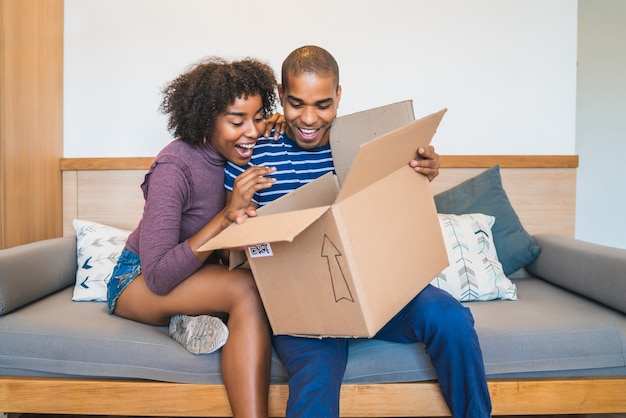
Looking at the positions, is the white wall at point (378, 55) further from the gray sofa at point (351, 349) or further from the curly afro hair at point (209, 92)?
the gray sofa at point (351, 349)

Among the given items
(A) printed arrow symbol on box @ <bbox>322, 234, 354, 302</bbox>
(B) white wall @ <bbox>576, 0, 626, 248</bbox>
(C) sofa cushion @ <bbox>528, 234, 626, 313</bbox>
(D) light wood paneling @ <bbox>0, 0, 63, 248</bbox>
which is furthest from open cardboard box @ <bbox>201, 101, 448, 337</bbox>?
(B) white wall @ <bbox>576, 0, 626, 248</bbox>

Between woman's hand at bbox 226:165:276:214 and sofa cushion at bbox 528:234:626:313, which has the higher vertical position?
woman's hand at bbox 226:165:276:214

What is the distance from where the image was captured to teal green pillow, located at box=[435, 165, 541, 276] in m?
1.71

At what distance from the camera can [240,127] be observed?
1281 mm

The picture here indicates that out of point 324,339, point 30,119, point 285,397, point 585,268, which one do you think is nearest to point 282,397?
point 285,397

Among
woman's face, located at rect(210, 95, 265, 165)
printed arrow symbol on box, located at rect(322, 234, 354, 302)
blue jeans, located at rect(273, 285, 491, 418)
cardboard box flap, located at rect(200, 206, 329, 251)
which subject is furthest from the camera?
woman's face, located at rect(210, 95, 265, 165)

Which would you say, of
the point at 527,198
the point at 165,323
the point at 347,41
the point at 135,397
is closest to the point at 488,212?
the point at 527,198

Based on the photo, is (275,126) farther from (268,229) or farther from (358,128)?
(268,229)

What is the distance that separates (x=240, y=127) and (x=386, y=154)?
440mm

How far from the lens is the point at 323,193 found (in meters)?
1.11

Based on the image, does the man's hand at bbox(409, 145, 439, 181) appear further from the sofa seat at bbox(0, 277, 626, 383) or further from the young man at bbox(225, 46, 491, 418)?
the sofa seat at bbox(0, 277, 626, 383)

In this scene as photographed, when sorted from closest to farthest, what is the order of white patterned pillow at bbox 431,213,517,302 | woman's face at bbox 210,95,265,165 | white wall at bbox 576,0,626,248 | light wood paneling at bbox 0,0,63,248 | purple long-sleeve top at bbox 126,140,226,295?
purple long-sleeve top at bbox 126,140,226,295, woman's face at bbox 210,95,265,165, white patterned pillow at bbox 431,213,517,302, light wood paneling at bbox 0,0,63,248, white wall at bbox 576,0,626,248

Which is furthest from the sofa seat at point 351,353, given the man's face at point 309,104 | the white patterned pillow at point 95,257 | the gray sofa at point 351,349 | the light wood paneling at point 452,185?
the light wood paneling at point 452,185

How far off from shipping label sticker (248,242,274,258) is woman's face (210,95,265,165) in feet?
1.17
